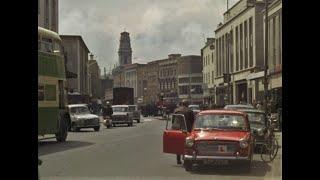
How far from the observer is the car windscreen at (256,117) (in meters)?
23.2

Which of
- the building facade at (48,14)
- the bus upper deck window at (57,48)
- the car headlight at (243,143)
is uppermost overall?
the building facade at (48,14)

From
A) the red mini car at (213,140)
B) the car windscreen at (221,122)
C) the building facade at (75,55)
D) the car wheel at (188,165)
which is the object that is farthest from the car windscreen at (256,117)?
the building facade at (75,55)

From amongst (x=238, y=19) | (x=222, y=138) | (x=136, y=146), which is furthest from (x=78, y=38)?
(x=222, y=138)

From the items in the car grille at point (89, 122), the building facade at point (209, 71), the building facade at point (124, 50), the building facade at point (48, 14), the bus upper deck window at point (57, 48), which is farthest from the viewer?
the building facade at point (124, 50)

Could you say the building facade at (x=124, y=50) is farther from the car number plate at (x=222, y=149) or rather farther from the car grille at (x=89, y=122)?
the car number plate at (x=222, y=149)

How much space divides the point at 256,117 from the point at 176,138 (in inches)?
239

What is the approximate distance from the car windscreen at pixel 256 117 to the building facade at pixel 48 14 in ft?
140

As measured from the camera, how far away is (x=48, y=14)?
68562mm

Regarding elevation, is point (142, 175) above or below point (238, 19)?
below
